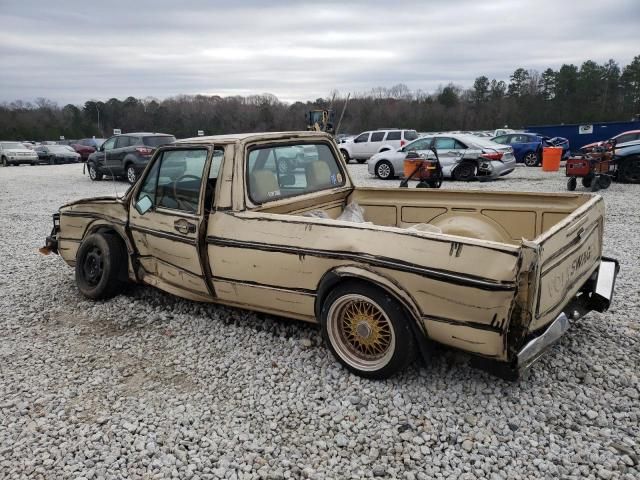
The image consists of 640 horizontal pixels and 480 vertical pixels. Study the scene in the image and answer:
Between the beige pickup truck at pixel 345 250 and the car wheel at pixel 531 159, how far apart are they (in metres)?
17.8

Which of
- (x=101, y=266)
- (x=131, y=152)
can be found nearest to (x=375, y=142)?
(x=131, y=152)

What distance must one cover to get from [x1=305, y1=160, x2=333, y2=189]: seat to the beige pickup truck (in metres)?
0.01

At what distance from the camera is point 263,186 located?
13.2ft

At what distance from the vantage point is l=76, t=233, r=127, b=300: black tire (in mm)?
4738

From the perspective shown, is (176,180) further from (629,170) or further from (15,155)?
(15,155)

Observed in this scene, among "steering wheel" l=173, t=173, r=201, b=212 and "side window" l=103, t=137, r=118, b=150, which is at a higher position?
"steering wheel" l=173, t=173, r=201, b=212

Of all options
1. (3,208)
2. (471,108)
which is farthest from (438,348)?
(471,108)

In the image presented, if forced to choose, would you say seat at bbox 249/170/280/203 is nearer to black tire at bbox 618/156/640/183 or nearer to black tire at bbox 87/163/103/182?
black tire at bbox 618/156/640/183

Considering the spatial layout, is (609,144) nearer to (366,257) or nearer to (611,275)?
(611,275)

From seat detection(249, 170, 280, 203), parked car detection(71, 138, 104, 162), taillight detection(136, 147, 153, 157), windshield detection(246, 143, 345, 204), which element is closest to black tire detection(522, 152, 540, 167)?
taillight detection(136, 147, 153, 157)

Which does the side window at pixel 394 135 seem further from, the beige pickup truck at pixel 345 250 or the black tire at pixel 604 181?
the beige pickup truck at pixel 345 250

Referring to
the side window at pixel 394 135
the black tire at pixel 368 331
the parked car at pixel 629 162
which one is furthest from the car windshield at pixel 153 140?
the black tire at pixel 368 331

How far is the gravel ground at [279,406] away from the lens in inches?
102

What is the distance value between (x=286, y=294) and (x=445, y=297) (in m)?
1.23
